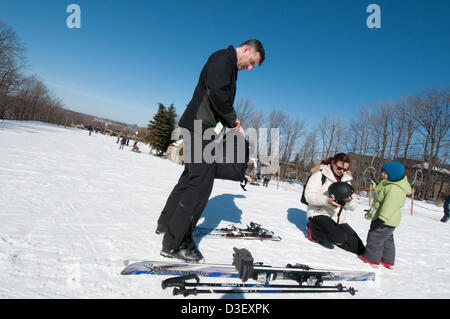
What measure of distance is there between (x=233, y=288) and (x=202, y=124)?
140 cm

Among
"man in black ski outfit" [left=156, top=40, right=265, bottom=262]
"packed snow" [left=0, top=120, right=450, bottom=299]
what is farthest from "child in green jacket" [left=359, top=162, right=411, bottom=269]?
"man in black ski outfit" [left=156, top=40, right=265, bottom=262]

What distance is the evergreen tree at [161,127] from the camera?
32.2 meters

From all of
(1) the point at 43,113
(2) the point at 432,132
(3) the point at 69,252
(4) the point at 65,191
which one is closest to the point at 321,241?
(3) the point at 69,252

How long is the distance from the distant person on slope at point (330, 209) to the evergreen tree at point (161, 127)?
103 feet

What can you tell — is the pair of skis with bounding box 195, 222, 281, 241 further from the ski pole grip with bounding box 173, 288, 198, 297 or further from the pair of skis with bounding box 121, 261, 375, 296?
the ski pole grip with bounding box 173, 288, 198, 297

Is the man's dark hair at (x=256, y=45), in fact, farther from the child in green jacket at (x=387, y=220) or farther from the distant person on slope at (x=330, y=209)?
the child in green jacket at (x=387, y=220)

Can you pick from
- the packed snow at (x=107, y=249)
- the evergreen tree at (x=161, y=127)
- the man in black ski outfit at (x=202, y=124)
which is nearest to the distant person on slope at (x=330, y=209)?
the packed snow at (x=107, y=249)

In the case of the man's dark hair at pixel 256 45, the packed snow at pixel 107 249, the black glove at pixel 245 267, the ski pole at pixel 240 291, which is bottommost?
the packed snow at pixel 107 249

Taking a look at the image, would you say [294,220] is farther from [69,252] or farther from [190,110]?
[69,252]

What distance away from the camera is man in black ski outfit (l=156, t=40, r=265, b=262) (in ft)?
6.06

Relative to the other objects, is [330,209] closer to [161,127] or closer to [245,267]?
[245,267]

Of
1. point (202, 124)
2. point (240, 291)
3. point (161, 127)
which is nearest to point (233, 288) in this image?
point (240, 291)

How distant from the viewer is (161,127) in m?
32.2

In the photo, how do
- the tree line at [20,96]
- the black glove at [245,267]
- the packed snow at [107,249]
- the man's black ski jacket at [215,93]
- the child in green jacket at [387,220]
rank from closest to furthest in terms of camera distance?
1. the packed snow at [107,249]
2. the black glove at [245,267]
3. the man's black ski jacket at [215,93]
4. the child in green jacket at [387,220]
5. the tree line at [20,96]
